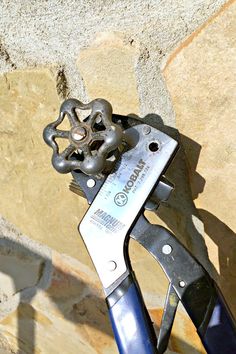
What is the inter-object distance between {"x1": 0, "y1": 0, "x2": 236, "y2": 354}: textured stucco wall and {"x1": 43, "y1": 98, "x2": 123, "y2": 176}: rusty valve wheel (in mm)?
72

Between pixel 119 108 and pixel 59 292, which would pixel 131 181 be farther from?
pixel 59 292

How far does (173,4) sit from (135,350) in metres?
0.30

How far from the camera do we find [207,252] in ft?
2.37

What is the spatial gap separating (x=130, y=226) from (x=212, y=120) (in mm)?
125

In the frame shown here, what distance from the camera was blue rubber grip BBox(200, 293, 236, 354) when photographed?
1.90 feet

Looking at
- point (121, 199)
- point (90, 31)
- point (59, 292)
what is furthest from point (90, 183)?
point (59, 292)

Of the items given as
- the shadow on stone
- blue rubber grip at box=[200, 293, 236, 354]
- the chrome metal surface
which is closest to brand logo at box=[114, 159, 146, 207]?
the chrome metal surface

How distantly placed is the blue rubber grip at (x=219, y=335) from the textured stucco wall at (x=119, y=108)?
0.13m

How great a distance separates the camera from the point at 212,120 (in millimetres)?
632

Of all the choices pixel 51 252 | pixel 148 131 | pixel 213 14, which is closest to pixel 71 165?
pixel 148 131

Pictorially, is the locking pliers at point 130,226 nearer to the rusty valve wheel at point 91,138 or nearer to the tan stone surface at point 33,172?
the rusty valve wheel at point 91,138

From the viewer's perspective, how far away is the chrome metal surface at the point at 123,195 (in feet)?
1.99

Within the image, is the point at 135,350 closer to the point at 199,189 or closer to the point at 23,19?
the point at 199,189

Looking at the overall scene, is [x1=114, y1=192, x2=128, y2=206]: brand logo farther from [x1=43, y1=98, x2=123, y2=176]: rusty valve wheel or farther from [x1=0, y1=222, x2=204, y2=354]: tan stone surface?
[x1=0, y1=222, x2=204, y2=354]: tan stone surface
